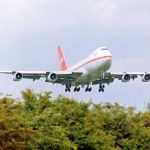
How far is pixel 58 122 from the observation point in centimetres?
4888

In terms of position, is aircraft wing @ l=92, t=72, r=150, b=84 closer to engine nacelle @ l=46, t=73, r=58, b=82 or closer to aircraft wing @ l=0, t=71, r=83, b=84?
aircraft wing @ l=0, t=71, r=83, b=84

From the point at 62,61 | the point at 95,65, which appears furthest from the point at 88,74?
the point at 62,61

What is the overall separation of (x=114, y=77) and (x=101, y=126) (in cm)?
4381

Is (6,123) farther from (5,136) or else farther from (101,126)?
(101,126)

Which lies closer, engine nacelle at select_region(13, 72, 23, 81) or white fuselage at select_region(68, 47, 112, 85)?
engine nacelle at select_region(13, 72, 23, 81)

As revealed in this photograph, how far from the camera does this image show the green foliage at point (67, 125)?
43.6 metres

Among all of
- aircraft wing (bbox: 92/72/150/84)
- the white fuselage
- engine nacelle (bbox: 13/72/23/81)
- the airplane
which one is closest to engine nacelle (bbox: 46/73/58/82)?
the airplane

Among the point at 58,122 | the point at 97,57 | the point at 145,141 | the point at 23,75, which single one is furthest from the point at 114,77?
the point at 58,122

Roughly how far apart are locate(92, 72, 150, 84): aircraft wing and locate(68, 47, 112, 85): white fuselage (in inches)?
70.0

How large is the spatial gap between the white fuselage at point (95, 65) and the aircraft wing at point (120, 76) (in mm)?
1779

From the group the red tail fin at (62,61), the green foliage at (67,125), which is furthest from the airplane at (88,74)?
the green foliage at (67,125)

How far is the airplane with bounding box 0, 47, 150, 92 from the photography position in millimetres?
90875

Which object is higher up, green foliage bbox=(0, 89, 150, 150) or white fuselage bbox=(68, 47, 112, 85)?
white fuselage bbox=(68, 47, 112, 85)

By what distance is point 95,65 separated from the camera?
91375mm
